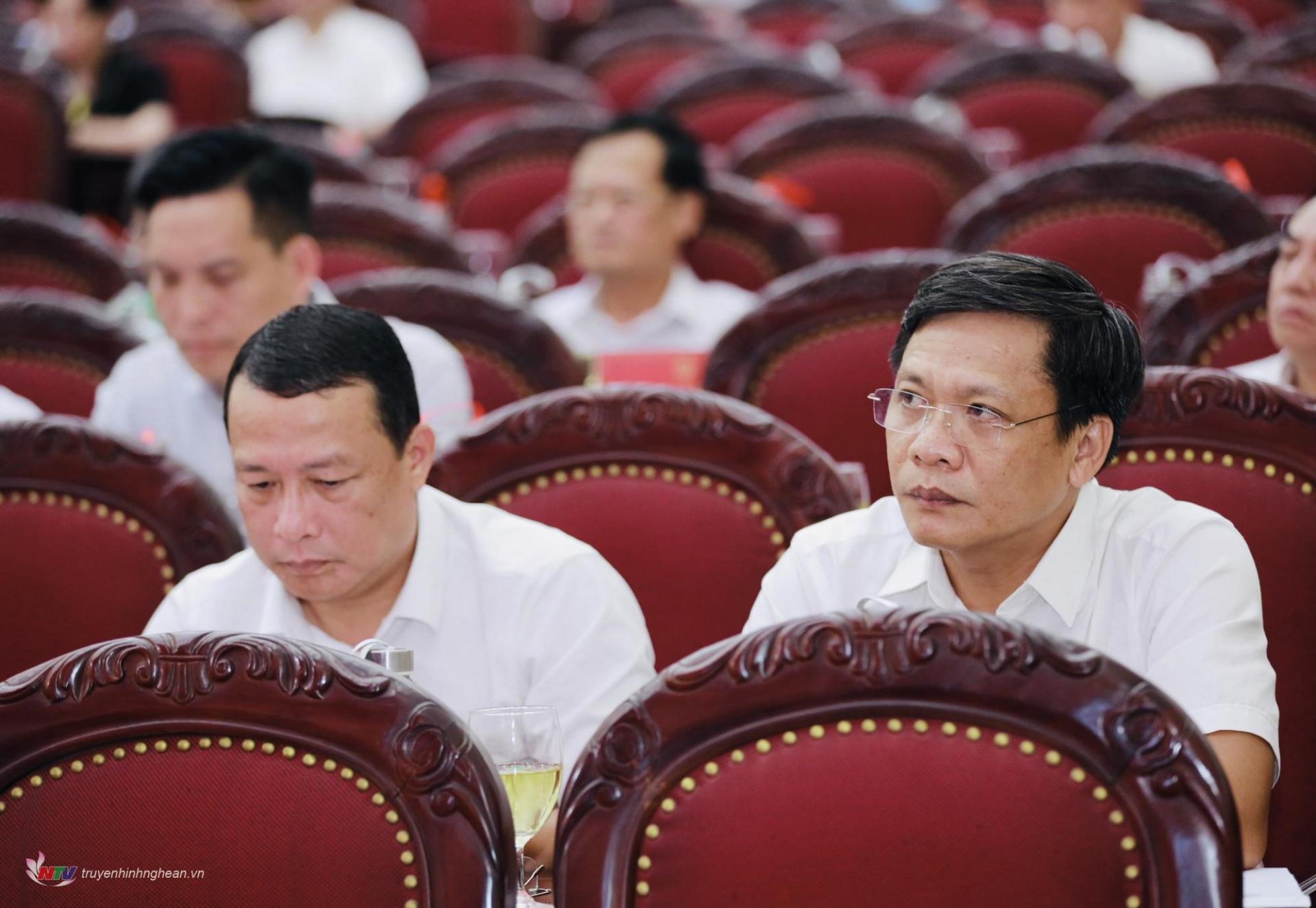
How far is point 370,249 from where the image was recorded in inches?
157

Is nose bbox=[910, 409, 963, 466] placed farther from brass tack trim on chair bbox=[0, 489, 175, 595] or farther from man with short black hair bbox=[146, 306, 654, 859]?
brass tack trim on chair bbox=[0, 489, 175, 595]

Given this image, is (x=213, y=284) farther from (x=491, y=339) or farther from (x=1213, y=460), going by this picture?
(x=1213, y=460)

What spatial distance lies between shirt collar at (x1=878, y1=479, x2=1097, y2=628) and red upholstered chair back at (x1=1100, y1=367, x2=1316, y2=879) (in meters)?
0.24

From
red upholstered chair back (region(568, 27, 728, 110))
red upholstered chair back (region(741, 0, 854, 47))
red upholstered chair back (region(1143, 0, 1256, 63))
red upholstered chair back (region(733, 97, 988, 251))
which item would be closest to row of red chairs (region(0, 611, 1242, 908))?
red upholstered chair back (region(733, 97, 988, 251))

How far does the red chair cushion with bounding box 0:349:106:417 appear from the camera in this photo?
2965 millimetres

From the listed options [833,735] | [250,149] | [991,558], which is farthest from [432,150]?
[833,735]

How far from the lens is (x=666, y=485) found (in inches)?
78.9

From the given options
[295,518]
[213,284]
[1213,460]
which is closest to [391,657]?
[295,518]

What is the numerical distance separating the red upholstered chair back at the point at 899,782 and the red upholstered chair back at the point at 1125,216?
7.39ft

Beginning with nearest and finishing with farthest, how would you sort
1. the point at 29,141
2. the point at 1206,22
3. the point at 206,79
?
the point at 29,141, the point at 1206,22, the point at 206,79

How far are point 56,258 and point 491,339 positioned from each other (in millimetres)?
1581

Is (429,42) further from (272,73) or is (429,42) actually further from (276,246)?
(276,246)

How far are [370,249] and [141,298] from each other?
572 millimetres

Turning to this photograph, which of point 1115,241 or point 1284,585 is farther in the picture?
point 1115,241
